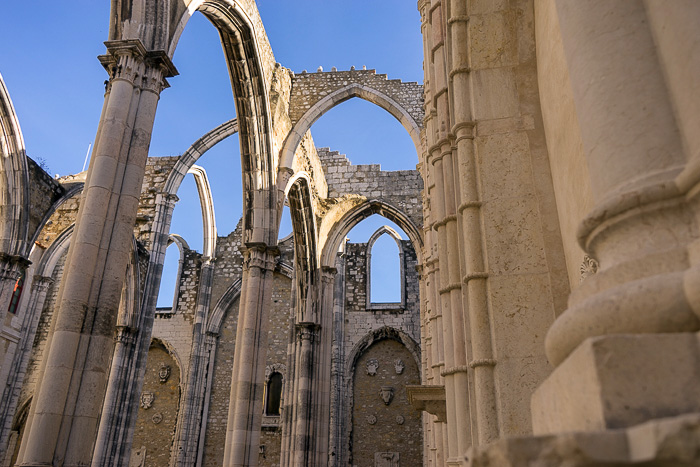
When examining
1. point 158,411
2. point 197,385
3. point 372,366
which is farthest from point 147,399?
point 372,366

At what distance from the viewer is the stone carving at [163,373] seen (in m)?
18.2

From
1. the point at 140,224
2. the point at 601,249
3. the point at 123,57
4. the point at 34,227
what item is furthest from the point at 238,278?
the point at 601,249

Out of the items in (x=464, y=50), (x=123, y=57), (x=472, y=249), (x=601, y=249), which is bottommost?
(x=601, y=249)

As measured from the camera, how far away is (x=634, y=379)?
1.02 m

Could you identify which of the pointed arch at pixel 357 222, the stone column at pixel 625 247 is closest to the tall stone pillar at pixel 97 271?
the stone column at pixel 625 247

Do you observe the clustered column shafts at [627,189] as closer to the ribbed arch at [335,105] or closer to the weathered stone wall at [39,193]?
the ribbed arch at [335,105]

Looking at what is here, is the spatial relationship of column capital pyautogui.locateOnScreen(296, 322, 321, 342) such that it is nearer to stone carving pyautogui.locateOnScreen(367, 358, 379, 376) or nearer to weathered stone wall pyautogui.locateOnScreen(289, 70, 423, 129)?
stone carving pyautogui.locateOnScreen(367, 358, 379, 376)

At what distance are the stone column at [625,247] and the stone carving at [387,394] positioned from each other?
16460mm

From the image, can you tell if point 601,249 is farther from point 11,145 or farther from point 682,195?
point 11,145

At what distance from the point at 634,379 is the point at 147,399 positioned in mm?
19131

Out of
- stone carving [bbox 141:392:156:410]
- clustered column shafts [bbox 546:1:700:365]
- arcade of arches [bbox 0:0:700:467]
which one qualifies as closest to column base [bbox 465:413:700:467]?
arcade of arches [bbox 0:0:700:467]

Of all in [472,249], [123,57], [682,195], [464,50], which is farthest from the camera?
[123,57]

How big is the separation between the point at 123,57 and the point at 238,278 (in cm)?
1306

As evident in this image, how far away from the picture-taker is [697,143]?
1.25m
